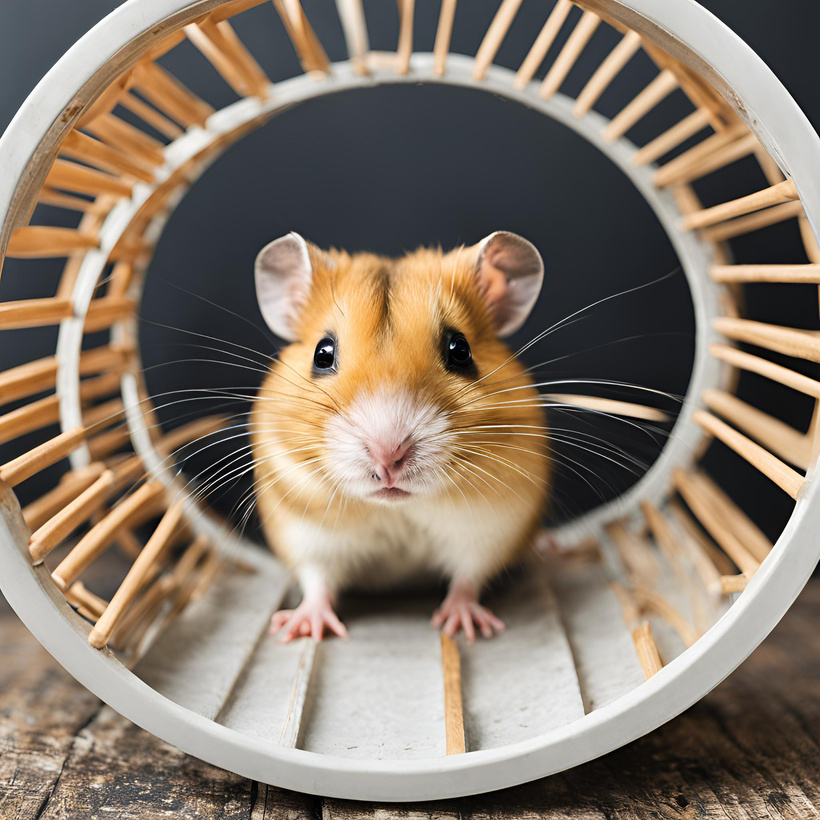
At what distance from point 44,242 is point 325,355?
0.54m

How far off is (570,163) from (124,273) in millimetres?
1195

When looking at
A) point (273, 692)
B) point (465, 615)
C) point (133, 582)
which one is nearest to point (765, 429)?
point (465, 615)

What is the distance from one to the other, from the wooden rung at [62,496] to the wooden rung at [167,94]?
76 centimetres

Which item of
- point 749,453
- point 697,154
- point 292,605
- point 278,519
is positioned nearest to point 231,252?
point 278,519

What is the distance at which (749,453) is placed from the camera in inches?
50.4

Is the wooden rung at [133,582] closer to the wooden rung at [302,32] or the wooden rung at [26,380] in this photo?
the wooden rung at [26,380]

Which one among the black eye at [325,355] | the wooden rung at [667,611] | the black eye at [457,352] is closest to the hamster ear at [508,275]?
the black eye at [457,352]

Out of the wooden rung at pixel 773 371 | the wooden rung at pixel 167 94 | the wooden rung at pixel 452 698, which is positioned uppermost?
the wooden rung at pixel 167 94

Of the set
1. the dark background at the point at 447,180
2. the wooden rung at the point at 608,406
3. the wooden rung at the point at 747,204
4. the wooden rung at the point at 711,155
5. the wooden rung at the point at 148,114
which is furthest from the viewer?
the dark background at the point at 447,180

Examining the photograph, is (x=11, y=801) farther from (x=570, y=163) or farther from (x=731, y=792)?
→ (x=570, y=163)

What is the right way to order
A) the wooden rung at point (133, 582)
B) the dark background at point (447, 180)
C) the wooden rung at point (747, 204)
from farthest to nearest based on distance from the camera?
the dark background at point (447, 180), the wooden rung at point (133, 582), the wooden rung at point (747, 204)

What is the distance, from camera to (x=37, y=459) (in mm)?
1271

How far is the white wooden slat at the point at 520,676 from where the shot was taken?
4.24 ft

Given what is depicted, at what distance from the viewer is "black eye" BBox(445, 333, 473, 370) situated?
4.46 ft
